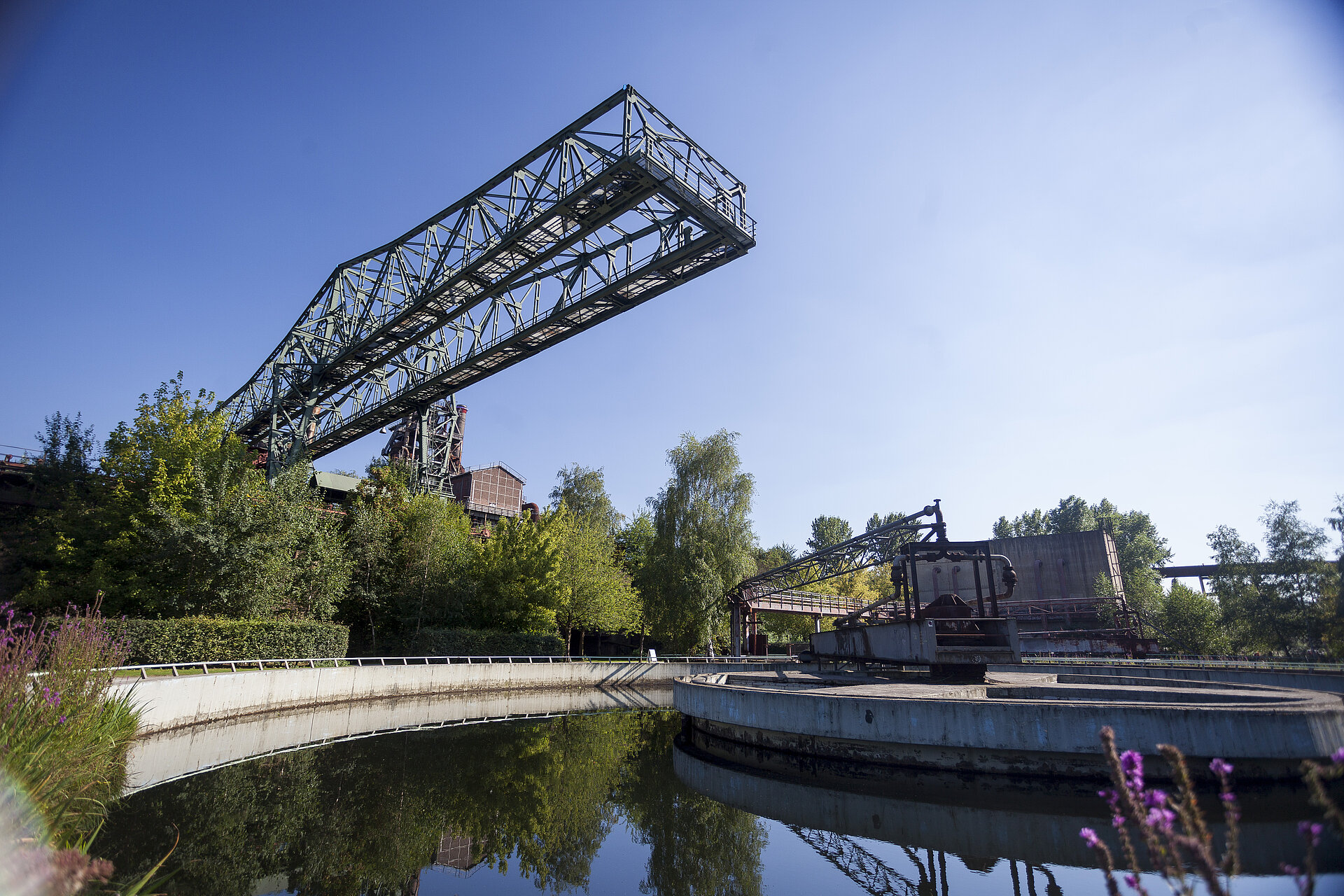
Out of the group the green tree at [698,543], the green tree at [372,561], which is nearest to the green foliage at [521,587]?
the green tree at [372,561]

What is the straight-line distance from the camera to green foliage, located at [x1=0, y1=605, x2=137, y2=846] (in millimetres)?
5484

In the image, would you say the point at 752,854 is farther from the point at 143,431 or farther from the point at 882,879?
the point at 143,431

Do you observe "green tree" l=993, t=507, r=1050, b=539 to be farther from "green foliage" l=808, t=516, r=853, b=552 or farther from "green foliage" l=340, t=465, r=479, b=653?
"green foliage" l=340, t=465, r=479, b=653

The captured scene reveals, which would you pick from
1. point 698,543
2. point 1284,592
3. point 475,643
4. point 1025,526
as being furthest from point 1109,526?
point 475,643

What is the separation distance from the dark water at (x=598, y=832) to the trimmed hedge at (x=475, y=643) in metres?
17.6

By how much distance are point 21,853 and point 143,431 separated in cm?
2598

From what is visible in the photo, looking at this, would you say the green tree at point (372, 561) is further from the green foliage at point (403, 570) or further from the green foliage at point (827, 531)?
the green foliage at point (827, 531)

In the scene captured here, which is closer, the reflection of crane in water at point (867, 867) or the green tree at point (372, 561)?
the reflection of crane in water at point (867, 867)

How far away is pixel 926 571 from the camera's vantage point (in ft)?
157

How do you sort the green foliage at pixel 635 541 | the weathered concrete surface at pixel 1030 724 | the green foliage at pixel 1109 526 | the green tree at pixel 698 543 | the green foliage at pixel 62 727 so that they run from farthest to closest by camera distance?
the green foliage at pixel 1109 526 → the green foliage at pixel 635 541 → the green tree at pixel 698 543 → the weathered concrete surface at pixel 1030 724 → the green foliage at pixel 62 727

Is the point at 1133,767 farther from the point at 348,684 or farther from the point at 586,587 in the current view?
the point at 586,587

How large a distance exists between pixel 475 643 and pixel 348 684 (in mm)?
8548

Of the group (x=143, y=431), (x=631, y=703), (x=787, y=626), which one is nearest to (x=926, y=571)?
(x=787, y=626)

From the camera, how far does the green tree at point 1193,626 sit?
1467 inches
